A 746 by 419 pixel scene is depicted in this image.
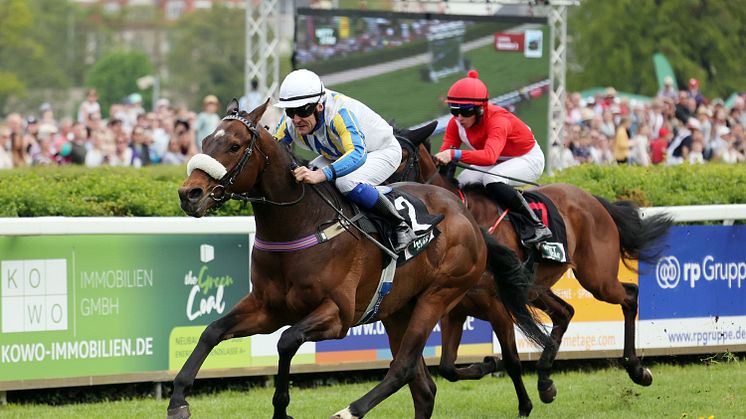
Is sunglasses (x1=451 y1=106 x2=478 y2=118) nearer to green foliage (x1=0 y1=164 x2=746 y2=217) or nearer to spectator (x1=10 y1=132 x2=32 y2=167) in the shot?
green foliage (x1=0 y1=164 x2=746 y2=217)

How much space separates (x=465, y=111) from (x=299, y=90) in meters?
1.92

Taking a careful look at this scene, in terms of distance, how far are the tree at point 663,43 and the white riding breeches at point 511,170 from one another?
25030 millimetres

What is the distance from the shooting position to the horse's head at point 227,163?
548cm

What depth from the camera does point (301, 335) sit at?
581 cm

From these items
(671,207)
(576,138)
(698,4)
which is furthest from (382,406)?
(698,4)

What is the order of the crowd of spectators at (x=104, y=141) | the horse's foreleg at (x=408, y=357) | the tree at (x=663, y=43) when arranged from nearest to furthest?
the horse's foreleg at (x=408, y=357) → the crowd of spectators at (x=104, y=141) → the tree at (x=663, y=43)

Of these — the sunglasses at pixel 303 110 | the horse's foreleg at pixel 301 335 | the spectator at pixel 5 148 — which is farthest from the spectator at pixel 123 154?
the horse's foreleg at pixel 301 335

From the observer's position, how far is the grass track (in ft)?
24.7

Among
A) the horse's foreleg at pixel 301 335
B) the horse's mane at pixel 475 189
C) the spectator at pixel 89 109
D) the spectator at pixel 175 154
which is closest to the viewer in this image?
the horse's foreleg at pixel 301 335

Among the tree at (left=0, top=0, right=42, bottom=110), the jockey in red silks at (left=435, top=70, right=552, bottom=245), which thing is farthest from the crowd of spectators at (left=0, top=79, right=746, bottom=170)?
the tree at (left=0, top=0, right=42, bottom=110)

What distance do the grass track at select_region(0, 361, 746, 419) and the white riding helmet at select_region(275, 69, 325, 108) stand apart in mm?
2277

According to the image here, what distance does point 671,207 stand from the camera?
9.64 metres

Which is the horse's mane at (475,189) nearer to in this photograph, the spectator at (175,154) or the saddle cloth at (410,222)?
the saddle cloth at (410,222)

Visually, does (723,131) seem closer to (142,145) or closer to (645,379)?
(142,145)
